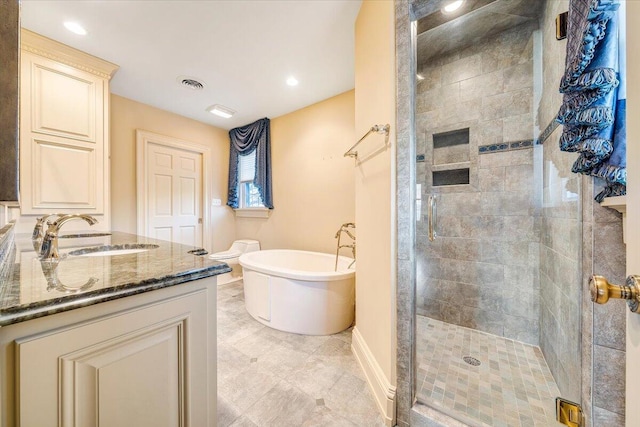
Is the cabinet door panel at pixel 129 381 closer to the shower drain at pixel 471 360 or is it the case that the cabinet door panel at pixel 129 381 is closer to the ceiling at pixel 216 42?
the shower drain at pixel 471 360

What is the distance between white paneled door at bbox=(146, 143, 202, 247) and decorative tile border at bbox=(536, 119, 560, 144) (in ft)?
13.0

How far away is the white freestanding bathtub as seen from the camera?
195 centimetres

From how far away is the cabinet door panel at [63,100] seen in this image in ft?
6.16

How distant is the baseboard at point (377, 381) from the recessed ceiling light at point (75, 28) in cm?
315

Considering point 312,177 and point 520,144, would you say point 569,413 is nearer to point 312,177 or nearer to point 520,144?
point 520,144

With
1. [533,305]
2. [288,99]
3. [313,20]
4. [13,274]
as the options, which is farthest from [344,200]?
[13,274]

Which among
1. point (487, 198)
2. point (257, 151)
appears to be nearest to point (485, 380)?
point (487, 198)

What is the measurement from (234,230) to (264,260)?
142 centimetres

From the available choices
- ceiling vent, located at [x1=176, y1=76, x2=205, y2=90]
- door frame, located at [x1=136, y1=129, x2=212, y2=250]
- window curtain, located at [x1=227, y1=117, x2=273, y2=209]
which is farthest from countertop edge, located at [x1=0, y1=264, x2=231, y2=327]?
door frame, located at [x1=136, y1=129, x2=212, y2=250]

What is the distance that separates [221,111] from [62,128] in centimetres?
160

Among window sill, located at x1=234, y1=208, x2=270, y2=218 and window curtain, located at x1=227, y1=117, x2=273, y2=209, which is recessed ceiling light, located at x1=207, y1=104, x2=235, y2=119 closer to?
window curtain, located at x1=227, y1=117, x2=273, y2=209

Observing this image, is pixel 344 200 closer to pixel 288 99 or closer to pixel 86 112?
pixel 288 99

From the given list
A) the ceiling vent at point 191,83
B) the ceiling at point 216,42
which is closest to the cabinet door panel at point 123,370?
the ceiling at point 216,42

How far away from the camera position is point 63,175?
2.01m
